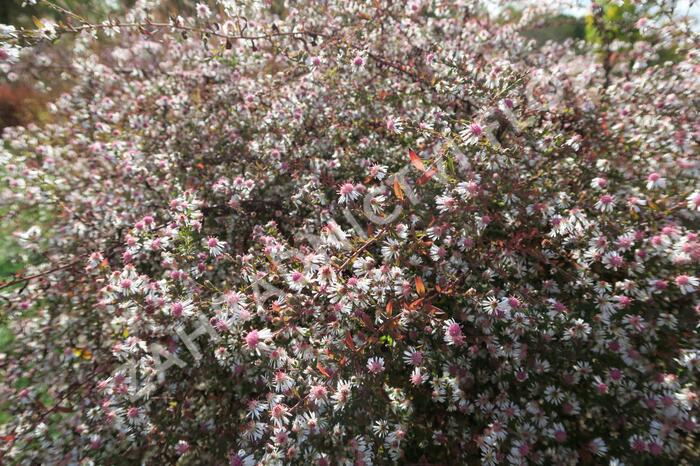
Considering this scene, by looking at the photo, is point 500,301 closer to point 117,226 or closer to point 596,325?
point 596,325

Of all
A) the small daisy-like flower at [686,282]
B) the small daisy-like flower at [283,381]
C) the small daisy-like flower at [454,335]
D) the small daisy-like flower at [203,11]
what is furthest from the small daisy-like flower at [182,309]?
the small daisy-like flower at [686,282]

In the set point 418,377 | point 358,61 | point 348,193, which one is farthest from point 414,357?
point 358,61

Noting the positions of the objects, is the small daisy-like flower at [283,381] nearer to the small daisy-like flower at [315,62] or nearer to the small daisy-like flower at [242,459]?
the small daisy-like flower at [242,459]

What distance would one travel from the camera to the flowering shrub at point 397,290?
5.11ft

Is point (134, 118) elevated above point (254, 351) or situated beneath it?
elevated above

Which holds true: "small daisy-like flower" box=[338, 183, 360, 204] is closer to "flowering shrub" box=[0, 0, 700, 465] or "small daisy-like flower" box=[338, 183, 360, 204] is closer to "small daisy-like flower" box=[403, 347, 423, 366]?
"flowering shrub" box=[0, 0, 700, 465]

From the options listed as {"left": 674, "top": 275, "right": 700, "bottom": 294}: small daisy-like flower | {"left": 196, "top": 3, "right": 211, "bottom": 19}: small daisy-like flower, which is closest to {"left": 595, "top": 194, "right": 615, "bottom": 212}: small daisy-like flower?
{"left": 674, "top": 275, "right": 700, "bottom": 294}: small daisy-like flower

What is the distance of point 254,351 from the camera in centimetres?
155

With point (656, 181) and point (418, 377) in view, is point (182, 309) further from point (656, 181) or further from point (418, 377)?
point (656, 181)

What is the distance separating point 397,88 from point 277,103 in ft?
2.39

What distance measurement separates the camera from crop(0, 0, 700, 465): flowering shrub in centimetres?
156

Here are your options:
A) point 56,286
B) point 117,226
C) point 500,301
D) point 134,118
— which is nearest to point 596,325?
point 500,301

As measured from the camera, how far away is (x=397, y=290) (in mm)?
1565

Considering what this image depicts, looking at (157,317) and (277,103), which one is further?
(277,103)
